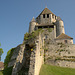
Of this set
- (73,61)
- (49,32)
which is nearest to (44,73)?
(73,61)

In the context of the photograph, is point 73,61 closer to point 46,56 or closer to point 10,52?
point 46,56

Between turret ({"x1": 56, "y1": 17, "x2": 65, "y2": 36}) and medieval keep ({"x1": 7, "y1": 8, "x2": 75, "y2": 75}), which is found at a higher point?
turret ({"x1": 56, "y1": 17, "x2": 65, "y2": 36})

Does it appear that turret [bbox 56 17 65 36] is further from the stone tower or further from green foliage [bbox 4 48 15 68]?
green foliage [bbox 4 48 15 68]

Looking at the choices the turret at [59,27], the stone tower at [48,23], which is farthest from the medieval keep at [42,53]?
the stone tower at [48,23]

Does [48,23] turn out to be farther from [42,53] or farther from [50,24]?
[42,53]

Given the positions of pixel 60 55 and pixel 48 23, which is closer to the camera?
pixel 60 55

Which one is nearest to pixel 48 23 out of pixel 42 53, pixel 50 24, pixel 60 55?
pixel 50 24

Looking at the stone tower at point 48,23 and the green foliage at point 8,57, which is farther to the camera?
the stone tower at point 48,23

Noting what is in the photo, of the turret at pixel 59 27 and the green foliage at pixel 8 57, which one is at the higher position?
the turret at pixel 59 27

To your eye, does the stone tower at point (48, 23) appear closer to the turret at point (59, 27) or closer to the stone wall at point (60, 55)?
the turret at point (59, 27)

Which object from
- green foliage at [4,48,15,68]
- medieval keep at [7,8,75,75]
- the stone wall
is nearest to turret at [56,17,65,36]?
medieval keep at [7,8,75,75]

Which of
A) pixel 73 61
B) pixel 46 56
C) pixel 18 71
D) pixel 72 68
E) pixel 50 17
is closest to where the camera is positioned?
pixel 18 71

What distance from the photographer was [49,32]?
31797 mm

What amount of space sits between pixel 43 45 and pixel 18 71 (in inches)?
374
